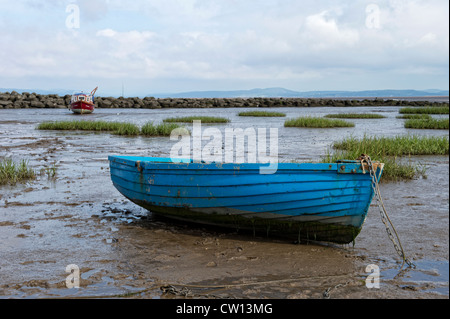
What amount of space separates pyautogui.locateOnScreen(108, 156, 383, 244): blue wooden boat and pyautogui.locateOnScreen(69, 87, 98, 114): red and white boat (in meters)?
30.2

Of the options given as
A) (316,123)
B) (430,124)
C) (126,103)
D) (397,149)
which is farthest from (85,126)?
(126,103)

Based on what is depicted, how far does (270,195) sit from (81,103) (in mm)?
31757

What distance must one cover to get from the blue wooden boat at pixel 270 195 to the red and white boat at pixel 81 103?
1190 inches

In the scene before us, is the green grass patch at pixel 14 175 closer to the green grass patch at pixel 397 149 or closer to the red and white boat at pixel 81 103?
the green grass patch at pixel 397 149

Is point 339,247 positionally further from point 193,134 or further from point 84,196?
point 193,134

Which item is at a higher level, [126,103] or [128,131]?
[126,103]

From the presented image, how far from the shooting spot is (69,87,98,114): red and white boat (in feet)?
114

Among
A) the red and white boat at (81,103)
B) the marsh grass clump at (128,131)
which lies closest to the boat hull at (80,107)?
the red and white boat at (81,103)

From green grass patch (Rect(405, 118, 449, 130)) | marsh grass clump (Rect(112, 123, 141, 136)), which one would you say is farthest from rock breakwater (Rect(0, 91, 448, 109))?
green grass patch (Rect(405, 118, 449, 130))

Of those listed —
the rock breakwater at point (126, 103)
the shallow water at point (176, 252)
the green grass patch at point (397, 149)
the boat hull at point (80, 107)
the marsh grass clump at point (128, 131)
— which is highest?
the rock breakwater at point (126, 103)

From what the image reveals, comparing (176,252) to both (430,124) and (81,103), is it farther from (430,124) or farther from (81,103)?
(81,103)

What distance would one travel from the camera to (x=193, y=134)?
20.1 m

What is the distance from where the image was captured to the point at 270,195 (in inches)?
216

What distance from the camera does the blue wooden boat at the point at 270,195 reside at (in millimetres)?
5211
